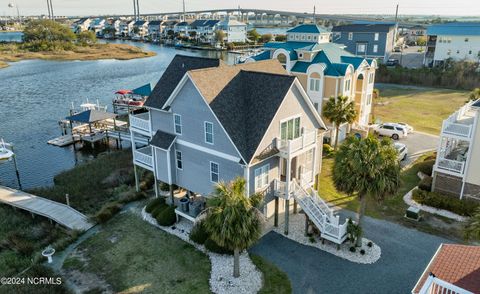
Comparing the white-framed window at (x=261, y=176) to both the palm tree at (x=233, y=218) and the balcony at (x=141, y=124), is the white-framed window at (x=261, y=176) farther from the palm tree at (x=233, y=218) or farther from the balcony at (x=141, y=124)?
the balcony at (x=141, y=124)

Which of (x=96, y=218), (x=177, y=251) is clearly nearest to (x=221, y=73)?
(x=177, y=251)

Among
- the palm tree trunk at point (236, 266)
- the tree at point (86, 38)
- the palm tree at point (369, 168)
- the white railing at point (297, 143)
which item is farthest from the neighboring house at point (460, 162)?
the tree at point (86, 38)

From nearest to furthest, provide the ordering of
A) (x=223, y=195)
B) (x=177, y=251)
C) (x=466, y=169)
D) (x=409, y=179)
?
(x=223, y=195)
(x=177, y=251)
(x=466, y=169)
(x=409, y=179)

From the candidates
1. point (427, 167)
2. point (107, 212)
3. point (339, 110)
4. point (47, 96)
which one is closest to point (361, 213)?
point (427, 167)

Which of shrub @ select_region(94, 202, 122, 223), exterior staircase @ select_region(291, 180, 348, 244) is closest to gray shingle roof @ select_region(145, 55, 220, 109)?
shrub @ select_region(94, 202, 122, 223)

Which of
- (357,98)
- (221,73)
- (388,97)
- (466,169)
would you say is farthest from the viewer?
(388,97)

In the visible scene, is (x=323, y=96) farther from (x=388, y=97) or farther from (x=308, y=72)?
(x=388, y=97)
